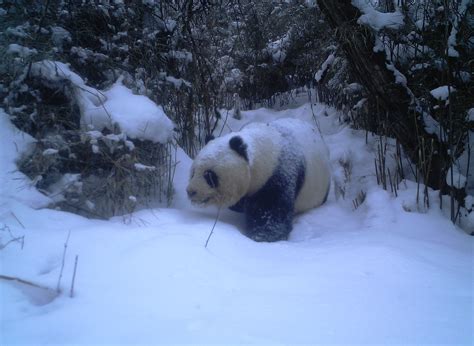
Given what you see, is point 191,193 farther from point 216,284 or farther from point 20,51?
point 20,51

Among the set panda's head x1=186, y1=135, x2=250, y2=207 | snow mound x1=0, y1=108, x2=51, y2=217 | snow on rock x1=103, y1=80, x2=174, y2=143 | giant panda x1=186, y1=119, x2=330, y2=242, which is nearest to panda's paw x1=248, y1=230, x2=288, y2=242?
giant panda x1=186, y1=119, x2=330, y2=242

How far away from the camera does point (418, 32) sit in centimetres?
404

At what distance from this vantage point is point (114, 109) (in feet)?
11.9

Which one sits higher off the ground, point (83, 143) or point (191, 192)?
point (83, 143)

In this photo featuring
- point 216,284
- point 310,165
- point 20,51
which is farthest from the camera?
point 310,165

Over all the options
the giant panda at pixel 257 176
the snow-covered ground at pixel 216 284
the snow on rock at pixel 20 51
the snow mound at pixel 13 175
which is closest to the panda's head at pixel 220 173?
the giant panda at pixel 257 176

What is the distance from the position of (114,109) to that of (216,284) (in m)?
2.51

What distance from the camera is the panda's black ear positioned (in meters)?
3.47

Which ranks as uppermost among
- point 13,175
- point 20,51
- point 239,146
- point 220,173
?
point 20,51

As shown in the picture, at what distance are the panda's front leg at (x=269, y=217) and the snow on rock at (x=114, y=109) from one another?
126 cm

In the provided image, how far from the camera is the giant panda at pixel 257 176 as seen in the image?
11.5ft

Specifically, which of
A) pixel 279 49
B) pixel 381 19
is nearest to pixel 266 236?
pixel 381 19

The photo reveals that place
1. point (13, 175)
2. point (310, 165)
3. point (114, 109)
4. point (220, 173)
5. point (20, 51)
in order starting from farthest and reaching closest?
1. point (310, 165)
2. point (114, 109)
3. point (220, 173)
4. point (20, 51)
5. point (13, 175)

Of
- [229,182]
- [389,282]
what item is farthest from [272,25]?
[389,282]
